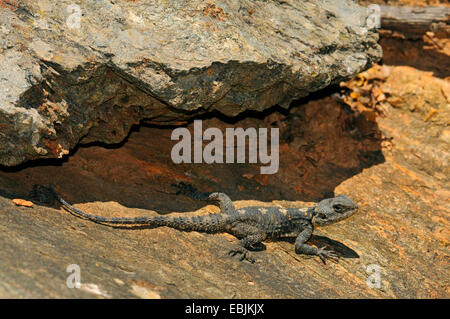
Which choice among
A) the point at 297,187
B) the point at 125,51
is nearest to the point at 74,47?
the point at 125,51

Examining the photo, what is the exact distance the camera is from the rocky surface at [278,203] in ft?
→ 21.1

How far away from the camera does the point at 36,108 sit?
24.0 ft

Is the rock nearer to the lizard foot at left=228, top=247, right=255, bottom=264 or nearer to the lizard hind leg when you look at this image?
the lizard hind leg

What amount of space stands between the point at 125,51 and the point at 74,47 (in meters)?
0.85

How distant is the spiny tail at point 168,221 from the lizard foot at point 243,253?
63 centimetres

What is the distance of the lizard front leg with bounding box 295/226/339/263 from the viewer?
8406mm

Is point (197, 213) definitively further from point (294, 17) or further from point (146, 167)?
point (294, 17)

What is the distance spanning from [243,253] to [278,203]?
2.18 m

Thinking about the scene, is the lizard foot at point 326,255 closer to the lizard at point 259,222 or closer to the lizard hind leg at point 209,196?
the lizard at point 259,222

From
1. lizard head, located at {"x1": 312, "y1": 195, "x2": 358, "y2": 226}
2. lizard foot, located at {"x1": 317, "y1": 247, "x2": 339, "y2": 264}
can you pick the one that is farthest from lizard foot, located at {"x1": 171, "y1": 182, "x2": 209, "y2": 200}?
lizard foot, located at {"x1": 317, "y1": 247, "x2": 339, "y2": 264}

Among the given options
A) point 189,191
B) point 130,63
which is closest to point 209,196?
point 189,191

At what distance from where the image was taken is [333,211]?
8.74m

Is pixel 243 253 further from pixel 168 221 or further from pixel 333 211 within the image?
pixel 333 211

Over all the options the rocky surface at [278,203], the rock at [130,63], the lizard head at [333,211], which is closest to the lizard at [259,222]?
the lizard head at [333,211]
